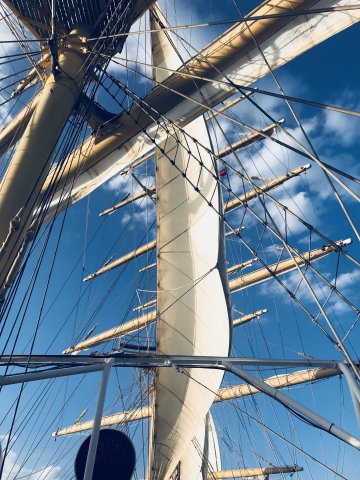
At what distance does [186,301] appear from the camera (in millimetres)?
10094

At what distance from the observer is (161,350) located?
10.1 meters

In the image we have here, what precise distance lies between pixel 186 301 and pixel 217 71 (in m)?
5.85

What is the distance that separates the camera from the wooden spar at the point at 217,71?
611 centimetres

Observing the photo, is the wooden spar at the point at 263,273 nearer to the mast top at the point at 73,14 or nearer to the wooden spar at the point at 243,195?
the wooden spar at the point at 243,195

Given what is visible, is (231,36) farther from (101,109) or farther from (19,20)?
(19,20)

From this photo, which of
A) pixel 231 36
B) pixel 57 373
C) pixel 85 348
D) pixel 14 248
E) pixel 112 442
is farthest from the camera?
pixel 85 348

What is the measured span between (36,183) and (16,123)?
132 inches

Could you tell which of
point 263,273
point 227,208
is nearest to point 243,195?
point 227,208

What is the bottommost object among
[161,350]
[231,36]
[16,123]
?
[161,350]

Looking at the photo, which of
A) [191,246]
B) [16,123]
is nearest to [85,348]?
[191,246]

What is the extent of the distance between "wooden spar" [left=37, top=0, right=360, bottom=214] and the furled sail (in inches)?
76.4

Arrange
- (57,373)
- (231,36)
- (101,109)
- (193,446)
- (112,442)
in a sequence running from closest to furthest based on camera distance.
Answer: (57,373) < (112,442) < (231,36) < (101,109) < (193,446)

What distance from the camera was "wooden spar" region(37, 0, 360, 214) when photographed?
Result: 6113mm

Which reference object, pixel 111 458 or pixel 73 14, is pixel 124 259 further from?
pixel 111 458
